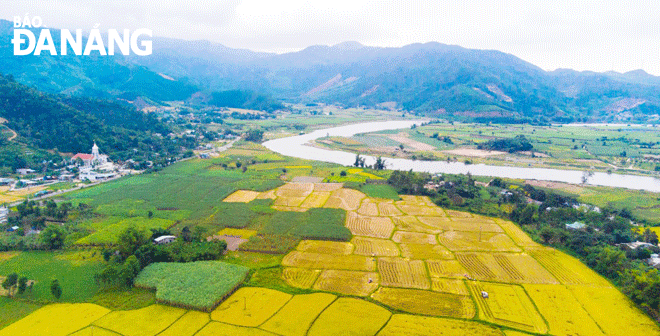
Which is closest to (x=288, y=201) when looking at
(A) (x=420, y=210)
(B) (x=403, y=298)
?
(A) (x=420, y=210)

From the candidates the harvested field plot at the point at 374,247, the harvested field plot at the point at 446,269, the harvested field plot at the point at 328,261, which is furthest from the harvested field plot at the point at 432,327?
the harvested field plot at the point at 374,247

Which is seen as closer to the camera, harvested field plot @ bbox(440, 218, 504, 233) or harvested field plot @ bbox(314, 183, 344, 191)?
harvested field plot @ bbox(440, 218, 504, 233)

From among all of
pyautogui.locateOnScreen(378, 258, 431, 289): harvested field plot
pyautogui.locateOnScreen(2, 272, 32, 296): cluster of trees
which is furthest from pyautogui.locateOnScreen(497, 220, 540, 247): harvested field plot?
pyautogui.locateOnScreen(2, 272, 32, 296): cluster of trees

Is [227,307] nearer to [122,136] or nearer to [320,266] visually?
[320,266]

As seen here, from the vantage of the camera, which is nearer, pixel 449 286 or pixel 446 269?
pixel 449 286

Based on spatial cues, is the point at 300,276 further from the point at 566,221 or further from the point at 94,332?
the point at 566,221

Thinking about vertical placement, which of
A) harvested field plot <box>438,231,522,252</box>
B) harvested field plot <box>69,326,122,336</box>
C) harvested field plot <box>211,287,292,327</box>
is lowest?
harvested field plot <box>69,326,122,336</box>

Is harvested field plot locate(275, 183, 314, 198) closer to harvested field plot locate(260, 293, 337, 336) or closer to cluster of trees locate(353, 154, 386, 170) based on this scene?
cluster of trees locate(353, 154, 386, 170)
